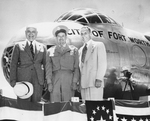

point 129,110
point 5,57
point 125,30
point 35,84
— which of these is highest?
point 125,30

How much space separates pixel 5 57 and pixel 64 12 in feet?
7.42

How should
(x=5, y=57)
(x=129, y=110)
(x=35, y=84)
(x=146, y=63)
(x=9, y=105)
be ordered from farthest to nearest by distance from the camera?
(x=146, y=63), (x=5, y=57), (x=35, y=84), (x=129, y=110), (x=9, y=105)

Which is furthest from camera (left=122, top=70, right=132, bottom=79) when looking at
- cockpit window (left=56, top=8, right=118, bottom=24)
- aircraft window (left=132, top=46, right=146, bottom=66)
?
cockpit window (left=56, top=8, right=118, bottom=24)

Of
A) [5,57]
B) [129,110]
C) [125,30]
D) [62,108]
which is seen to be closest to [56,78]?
[62,108]

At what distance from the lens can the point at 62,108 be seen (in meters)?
4.41

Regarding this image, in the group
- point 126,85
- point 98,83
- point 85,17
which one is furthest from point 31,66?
point 126,85

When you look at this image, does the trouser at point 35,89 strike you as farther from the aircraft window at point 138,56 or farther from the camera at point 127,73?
the aircraft window at point 138,56

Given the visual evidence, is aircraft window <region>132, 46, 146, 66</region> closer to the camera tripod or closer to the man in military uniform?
the camera tripod

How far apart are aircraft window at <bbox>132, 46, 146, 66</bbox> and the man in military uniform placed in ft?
11.3

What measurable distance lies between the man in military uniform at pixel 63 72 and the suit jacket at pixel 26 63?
0.17m

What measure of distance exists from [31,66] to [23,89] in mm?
492

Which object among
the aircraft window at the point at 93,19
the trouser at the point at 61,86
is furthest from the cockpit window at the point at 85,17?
the trouser at the point at 61,86

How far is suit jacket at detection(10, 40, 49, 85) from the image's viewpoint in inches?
211

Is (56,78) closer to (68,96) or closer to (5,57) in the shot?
(68,96)
